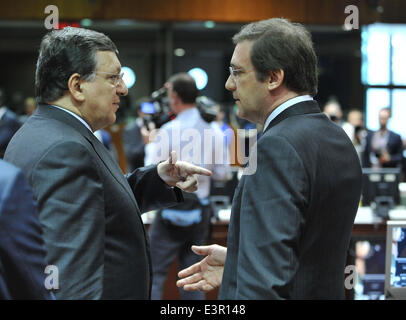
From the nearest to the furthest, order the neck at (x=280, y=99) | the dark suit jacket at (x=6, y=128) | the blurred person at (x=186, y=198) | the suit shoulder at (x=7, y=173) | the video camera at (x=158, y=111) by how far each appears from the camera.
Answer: the suit shoulder at (x=7, y=173)
the neck at (x=280, y=99)
the blurred person at (x=186, y=198)
the video camera at (x=158, y=111)
the dark suit jacket at (x=6, y=128)

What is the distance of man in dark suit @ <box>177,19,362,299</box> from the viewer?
Answer: 1349mm

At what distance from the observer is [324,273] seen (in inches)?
57.4

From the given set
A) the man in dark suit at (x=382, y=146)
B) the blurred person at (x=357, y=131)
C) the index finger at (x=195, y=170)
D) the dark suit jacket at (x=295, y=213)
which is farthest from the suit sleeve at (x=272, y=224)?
the blurred person at (x=357, y=131)

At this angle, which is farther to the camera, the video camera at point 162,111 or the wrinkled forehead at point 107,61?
the video camera at point 162,111

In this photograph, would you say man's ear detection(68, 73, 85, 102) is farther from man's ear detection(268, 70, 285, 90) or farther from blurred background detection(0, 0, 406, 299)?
blurred background detection(0, 0, 406, 299)

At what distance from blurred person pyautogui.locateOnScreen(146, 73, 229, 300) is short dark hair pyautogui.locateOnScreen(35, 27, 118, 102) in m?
1.96

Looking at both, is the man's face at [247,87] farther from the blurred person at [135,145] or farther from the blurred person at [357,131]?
the blurred person at [357,131]

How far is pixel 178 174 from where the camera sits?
2.05 metres

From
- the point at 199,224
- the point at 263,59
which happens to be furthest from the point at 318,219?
the point at 199,224

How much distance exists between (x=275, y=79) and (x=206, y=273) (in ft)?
1.98

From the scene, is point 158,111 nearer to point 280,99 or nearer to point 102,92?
point 102,92

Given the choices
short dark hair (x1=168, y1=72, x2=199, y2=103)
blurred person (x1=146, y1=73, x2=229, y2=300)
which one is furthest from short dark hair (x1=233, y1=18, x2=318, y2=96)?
short dark hair (x1=168, y1=72, x2=199, y2=103)

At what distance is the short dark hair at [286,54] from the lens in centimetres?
151

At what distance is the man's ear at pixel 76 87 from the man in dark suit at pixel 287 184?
1.41ft
